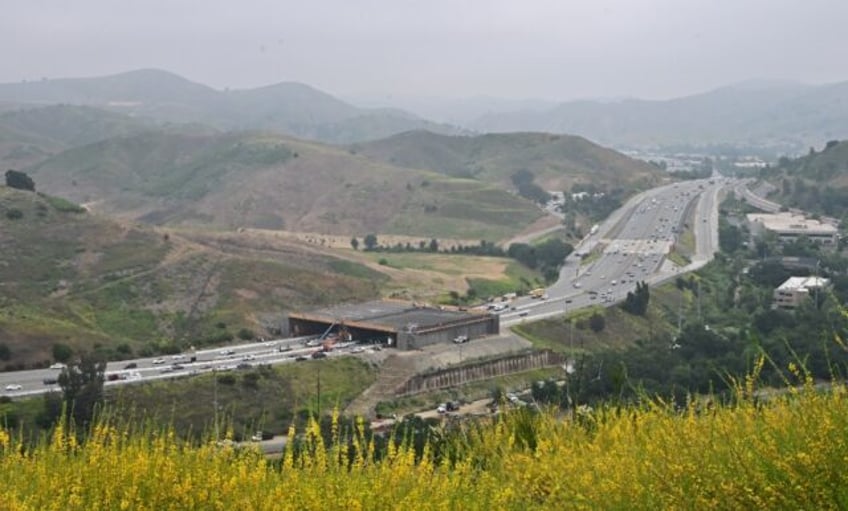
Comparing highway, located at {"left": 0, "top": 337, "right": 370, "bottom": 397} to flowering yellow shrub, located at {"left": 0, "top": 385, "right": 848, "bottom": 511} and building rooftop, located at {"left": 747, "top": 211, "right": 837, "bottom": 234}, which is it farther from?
building rooftop, located at {"left": 747, "top": 211, "right": 837, "bottom": 234}

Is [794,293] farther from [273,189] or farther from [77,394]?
[273,189]

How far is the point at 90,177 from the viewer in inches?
6132

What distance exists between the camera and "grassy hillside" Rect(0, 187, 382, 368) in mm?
53094

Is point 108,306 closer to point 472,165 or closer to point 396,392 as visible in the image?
point 396,392

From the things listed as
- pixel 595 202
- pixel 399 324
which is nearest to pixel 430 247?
pixel 595 202

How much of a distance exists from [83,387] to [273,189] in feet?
341

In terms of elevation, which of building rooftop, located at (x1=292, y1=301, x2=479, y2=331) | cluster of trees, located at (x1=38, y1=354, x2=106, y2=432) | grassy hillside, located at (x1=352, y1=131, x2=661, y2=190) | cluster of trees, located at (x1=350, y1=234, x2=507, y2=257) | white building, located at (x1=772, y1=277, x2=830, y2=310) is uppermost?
grassy hillside, located at (x1=352, y1=131, x2=661, y2=190)

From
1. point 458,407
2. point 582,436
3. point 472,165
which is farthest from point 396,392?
point 472,165

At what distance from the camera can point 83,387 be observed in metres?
37.1

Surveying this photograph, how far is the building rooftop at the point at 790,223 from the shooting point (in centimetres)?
10156

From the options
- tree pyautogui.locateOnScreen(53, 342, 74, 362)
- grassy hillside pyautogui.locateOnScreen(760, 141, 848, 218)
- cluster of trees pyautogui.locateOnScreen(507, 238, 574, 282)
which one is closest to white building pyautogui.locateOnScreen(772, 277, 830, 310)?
cluster of trees pyautogui.locateOnScreen(507, 238, 574, 282)

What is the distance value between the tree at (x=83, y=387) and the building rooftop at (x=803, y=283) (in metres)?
51.6

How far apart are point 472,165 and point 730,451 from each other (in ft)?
558

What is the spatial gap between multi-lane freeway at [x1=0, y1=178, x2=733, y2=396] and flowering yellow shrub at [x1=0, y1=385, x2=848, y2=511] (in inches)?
1343
